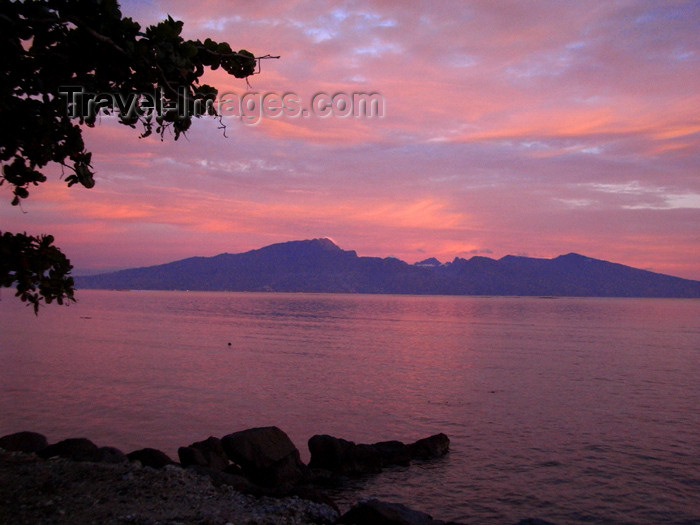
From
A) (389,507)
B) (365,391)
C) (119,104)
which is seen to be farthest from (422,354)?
(119,104)

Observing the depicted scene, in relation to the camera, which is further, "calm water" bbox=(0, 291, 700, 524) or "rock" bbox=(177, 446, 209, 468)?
"calm water" bbox=(0, 291, 700, 524)

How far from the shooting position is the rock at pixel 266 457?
55.1 feet

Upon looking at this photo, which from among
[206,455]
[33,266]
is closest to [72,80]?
[33,266]

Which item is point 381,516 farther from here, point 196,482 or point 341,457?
point 341,457

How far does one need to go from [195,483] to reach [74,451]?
4.86m

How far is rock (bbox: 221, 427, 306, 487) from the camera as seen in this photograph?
16.8 metres

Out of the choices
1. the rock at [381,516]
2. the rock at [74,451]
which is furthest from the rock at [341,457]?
the rock at [74,451]

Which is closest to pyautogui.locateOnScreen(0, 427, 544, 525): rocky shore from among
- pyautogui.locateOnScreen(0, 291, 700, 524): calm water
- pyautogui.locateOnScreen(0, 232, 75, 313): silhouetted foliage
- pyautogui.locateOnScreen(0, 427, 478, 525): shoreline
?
pyautogui.locateOnScreen(0, 427, 478, 525): shoreline

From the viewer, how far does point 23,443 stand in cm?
1741

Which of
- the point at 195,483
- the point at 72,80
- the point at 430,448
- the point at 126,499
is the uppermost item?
the point at 72,80

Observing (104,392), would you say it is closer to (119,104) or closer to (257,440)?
(257,440)

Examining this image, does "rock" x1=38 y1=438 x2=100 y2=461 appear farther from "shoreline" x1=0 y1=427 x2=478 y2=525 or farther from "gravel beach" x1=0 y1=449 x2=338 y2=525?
"gravel beach" x1=0 y1=449 x2=338 y2=525

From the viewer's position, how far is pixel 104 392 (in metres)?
31.5

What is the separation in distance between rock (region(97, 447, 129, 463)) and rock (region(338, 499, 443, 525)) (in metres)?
7.20
